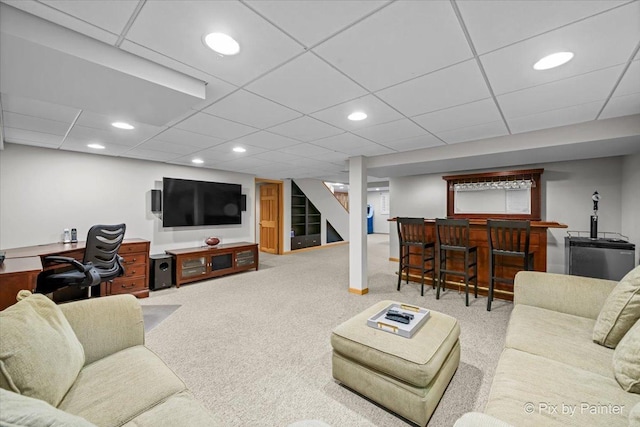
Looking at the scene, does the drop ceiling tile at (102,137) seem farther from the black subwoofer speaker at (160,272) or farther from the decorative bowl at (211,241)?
the decorative bowl at (211,241)

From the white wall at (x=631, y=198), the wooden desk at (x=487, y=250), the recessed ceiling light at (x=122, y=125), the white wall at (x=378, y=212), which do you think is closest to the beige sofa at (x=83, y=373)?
the recessed ceiling light at (x=122, y=125)

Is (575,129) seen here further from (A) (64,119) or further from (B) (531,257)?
(A) (64,119)

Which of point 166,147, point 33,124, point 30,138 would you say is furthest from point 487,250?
point 30,138

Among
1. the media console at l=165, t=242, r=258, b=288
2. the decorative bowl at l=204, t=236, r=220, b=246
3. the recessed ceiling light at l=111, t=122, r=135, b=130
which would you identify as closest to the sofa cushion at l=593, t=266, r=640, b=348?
the recessed ceiling light at l=111, t=122, r=135, b=130

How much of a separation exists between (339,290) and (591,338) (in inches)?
119

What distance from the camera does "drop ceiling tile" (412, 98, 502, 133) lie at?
232 cm

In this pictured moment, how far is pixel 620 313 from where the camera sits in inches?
59.3

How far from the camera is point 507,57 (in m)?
1.57

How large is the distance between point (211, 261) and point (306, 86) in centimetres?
406

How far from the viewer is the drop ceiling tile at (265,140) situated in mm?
3148

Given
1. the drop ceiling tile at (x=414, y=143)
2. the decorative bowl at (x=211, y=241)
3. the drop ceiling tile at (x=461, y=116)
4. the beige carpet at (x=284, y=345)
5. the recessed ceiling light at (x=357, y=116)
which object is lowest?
the beige carpet at (x=284, y=345)

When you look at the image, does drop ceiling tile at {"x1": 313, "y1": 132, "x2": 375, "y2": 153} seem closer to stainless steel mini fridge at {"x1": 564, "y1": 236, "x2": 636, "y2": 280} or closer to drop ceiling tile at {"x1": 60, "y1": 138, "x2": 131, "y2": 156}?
drop ceiling tile at {"x1": 60, "y1": 138, "x2": 131, "y2": 156}

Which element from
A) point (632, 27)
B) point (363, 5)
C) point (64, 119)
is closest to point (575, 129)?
point (632, 27)

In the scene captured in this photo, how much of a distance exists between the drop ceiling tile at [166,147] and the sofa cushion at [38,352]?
2.62m
